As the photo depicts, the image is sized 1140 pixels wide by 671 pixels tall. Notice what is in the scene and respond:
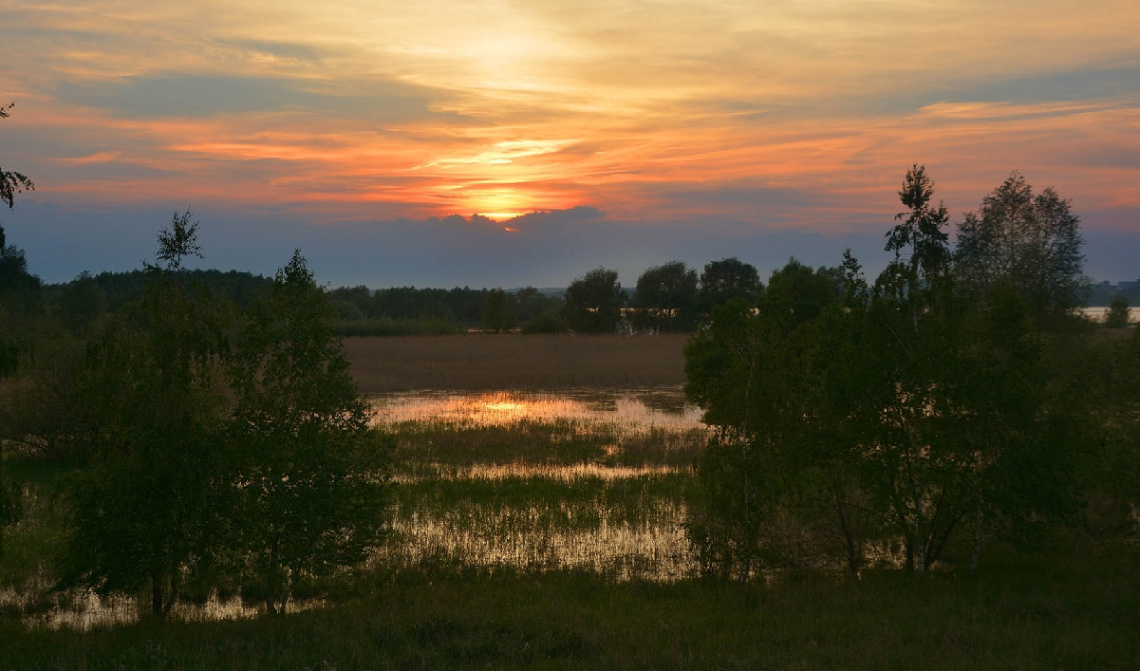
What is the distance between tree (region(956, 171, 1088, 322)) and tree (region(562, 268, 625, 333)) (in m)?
97.2

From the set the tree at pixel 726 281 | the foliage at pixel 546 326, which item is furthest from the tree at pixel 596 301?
the tree at pixel 726 281

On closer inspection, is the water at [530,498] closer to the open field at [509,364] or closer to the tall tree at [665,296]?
the open field at [509,364]

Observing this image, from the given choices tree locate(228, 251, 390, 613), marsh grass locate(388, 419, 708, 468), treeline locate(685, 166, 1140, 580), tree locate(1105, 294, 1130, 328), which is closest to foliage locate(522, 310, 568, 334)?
tree locate(1105, 294, 1130, 328)

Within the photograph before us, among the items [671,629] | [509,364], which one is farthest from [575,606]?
[509,364]

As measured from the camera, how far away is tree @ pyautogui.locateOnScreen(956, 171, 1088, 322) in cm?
3819

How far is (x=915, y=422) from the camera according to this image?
16500 mm

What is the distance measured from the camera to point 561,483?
26.5m

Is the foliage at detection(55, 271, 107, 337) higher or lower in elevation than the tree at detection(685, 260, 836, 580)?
higher

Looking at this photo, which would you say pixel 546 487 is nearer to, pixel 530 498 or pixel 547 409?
pixel 530 498

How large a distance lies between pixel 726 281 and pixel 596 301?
23269 millimetres

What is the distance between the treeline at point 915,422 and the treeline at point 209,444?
7785mm

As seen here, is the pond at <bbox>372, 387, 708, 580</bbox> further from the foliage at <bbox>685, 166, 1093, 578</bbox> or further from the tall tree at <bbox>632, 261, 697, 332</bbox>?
the tall tree at <bbox>632, 261, 697, 332</bbox>

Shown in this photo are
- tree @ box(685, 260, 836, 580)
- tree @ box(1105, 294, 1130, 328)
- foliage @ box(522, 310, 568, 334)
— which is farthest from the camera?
foliage @ box(522, 310, 568, 334)

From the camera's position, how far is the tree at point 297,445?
1418cm
